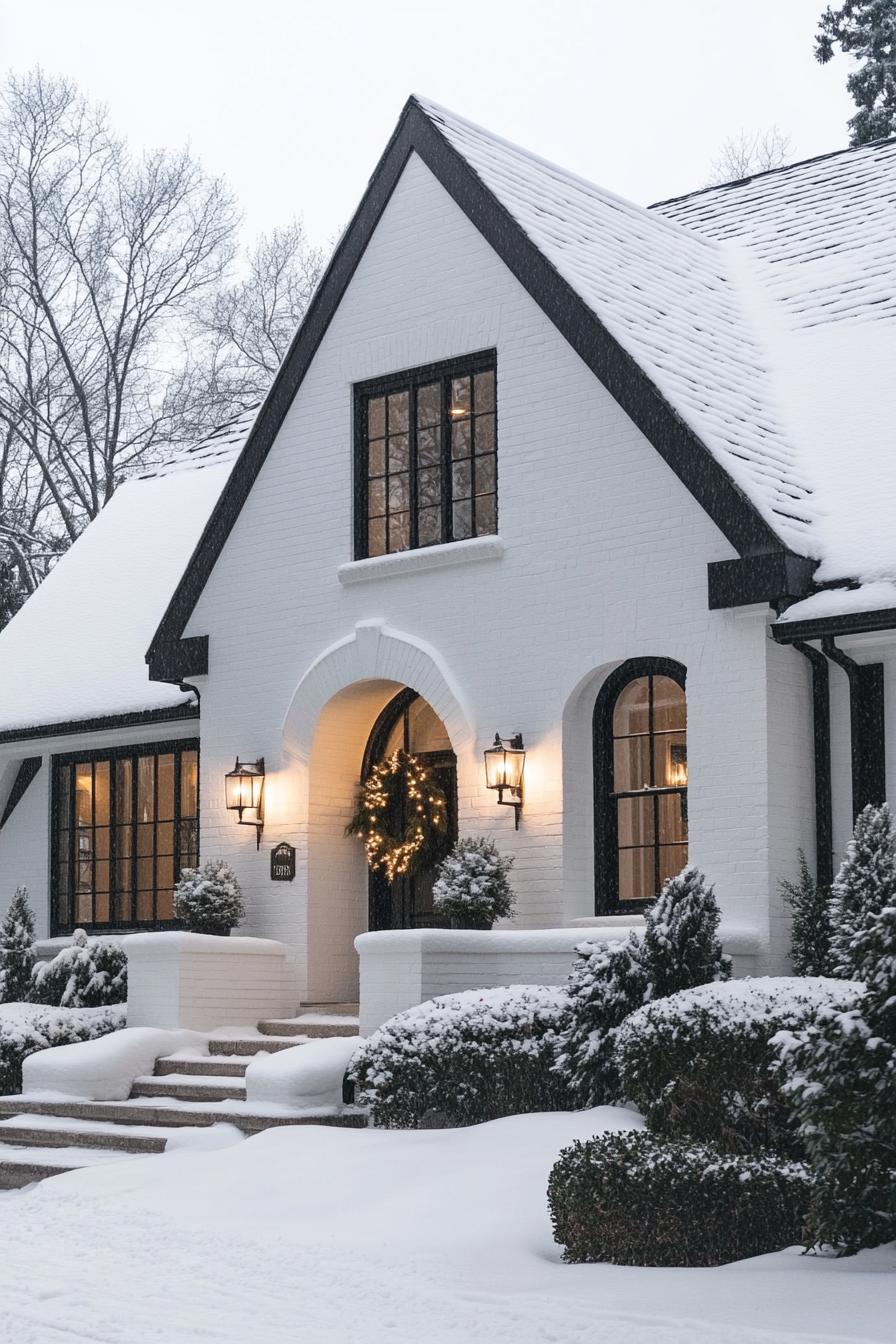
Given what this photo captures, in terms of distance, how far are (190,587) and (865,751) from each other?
6.82 meters

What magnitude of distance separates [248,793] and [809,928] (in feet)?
18.3

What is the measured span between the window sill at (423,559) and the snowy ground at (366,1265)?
5.25m

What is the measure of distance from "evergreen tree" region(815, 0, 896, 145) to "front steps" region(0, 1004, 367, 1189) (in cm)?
2267

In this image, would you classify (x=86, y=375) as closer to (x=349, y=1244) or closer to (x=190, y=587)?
(x=190, y=587)

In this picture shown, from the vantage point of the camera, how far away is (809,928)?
42.7 feet

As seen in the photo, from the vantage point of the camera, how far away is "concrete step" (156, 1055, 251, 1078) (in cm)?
1452

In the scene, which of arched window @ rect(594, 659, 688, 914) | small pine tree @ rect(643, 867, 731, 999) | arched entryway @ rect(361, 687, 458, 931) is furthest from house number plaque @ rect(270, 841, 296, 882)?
small pine tree @ rect(643, 867, 731, 999)

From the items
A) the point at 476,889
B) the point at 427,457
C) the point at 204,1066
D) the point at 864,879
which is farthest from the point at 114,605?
the point at 864,879

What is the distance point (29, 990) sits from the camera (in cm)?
1717

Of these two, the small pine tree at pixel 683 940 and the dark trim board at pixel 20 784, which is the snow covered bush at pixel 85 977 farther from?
the small pine tree at pixel 683 940

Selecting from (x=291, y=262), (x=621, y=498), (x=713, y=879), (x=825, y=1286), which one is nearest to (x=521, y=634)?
(x=621, y=498)

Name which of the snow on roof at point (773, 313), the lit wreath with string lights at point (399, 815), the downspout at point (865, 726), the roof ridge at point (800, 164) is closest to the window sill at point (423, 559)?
the lit wreath with string lights at point (399, 815)

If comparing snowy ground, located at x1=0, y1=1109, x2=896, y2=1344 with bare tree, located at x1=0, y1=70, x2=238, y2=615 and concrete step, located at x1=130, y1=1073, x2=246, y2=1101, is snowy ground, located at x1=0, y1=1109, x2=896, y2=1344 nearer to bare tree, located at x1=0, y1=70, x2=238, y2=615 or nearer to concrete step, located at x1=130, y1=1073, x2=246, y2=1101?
concrete step, located at x1=130, y1=1073, x2=246, y2=1101

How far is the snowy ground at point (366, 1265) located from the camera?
7.46 meters
